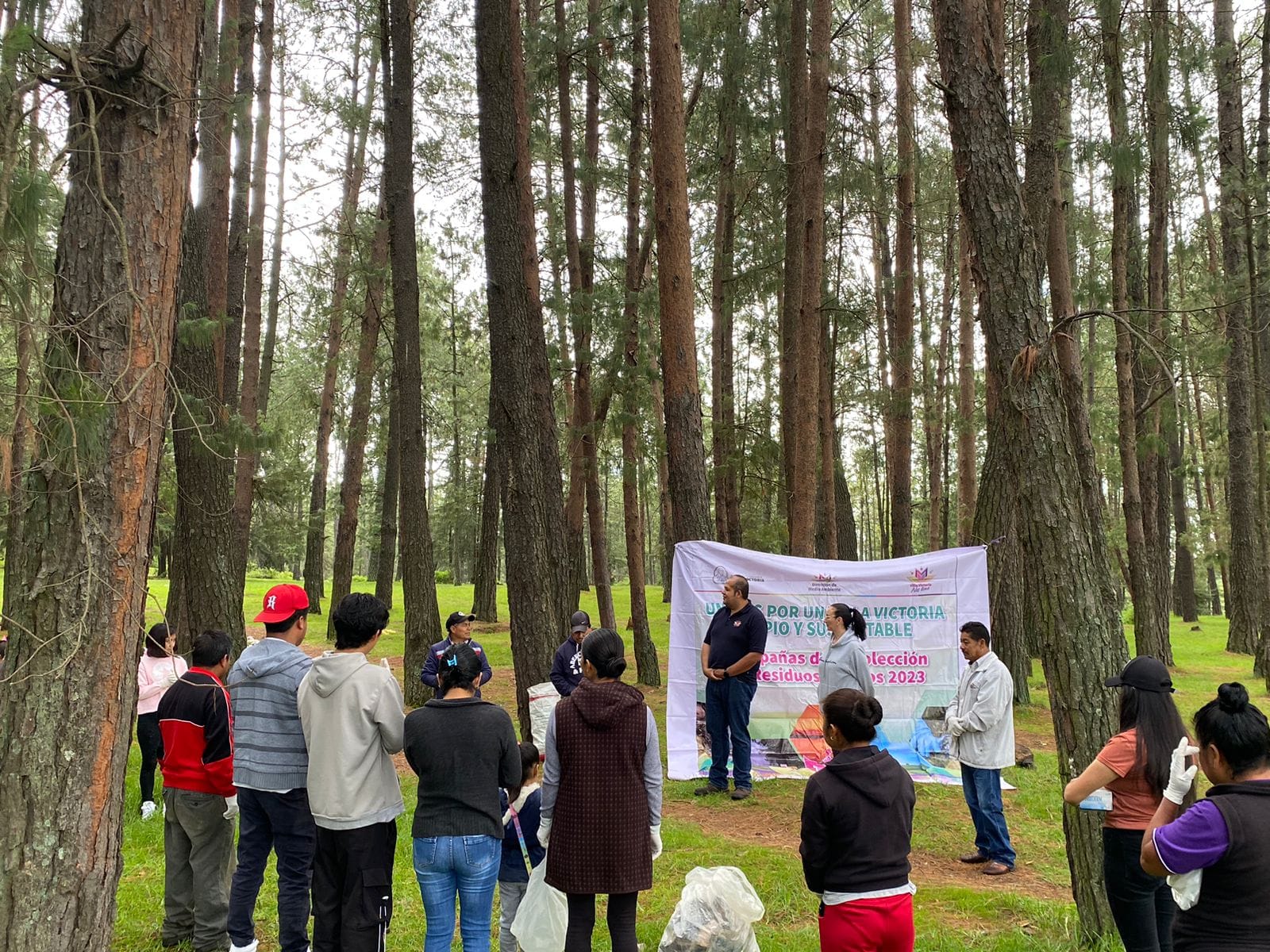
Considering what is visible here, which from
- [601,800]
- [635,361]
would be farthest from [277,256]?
[601,800]

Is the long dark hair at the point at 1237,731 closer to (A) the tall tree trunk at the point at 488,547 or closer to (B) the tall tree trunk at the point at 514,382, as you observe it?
(B) the tall tree trunk at the point at 514,382

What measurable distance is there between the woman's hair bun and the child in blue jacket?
2.82m

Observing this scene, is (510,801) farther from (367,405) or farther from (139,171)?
(367,405)

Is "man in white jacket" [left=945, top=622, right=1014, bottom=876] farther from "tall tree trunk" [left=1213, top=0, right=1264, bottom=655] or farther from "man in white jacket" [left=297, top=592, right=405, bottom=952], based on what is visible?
"tall tree trunk" [left=1213, top=0, right=1264, bottom=655]

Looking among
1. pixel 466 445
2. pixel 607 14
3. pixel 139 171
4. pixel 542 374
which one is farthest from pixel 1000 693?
pixel 466 445

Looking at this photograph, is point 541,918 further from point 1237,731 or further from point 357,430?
point 357,430

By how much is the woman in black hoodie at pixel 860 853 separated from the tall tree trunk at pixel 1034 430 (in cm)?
210

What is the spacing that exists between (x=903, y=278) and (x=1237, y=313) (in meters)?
5.50

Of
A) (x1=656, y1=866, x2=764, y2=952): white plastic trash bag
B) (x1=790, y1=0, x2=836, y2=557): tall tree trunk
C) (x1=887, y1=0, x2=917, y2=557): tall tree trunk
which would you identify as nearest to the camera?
(x1=656, y1=866, x2=764, y2=952): white plastic trash bag

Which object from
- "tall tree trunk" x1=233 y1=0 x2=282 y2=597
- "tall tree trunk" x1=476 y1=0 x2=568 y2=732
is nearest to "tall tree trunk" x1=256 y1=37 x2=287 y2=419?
"tall tree trunk" x1=233 y1=0 x2=282 y2=597

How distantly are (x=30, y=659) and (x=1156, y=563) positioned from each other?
61.1 ft

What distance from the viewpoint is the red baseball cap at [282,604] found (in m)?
4.21

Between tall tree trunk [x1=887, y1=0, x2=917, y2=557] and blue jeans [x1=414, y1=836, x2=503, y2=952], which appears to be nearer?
blue jeans [x1=414, y1=836, x2=503, y2=952]

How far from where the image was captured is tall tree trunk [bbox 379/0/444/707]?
36.1ft
